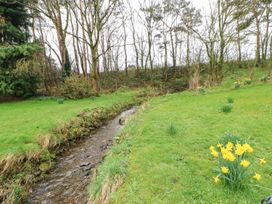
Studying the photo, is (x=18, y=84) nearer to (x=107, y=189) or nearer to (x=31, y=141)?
(x=31, y=141)

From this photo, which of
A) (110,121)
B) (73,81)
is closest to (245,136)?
(110,121)

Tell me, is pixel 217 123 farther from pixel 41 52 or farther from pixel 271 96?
pixel 41 52

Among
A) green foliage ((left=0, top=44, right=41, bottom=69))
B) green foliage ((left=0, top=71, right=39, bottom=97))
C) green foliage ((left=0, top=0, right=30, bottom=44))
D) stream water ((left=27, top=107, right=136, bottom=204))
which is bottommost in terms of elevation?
stream water ((left=27, top=107, right=136, bottom=204))

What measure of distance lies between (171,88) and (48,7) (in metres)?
15.4

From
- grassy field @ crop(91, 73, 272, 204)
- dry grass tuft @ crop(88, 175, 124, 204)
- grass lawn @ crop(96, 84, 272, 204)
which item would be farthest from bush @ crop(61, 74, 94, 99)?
dry grass tuft @ crop(88, 175, 124, 204)

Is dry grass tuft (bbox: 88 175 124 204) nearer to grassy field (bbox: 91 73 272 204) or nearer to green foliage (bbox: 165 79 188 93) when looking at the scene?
grassy field (bbox: 91 73 272 204)

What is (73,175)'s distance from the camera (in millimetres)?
6508

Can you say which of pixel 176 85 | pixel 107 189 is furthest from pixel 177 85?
pixel 107 189

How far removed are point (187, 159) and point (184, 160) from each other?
0.08 m

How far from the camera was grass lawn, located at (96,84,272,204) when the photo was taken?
12.6ft

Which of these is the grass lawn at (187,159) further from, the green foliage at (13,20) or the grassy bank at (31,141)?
the green foliage at (13,20)

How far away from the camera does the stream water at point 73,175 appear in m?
5.40

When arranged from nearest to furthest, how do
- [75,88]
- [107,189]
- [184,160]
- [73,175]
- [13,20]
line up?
[107,189]
[184,160]
[73,175]
[75,88]
[13,20]

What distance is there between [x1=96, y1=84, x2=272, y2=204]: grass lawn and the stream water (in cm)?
82
